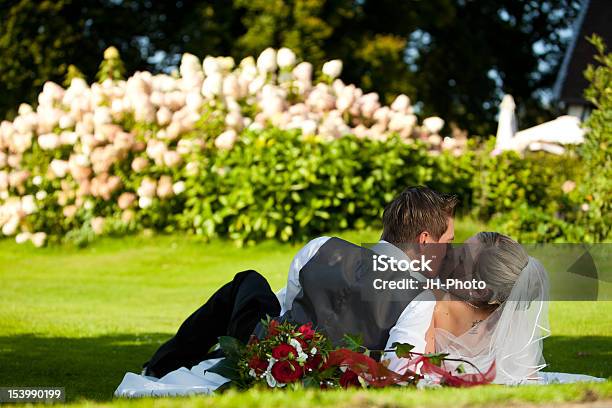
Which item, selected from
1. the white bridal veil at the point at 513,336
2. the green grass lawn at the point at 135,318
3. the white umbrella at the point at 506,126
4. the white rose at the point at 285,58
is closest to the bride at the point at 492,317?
the white bridal veil at the point at 513,336

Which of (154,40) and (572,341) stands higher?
(154,40)

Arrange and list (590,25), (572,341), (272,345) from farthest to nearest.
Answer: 1. (590,25)
2. (572,341)
3. (272,345)

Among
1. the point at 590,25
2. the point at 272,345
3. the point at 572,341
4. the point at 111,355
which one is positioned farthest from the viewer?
the point at 590,25

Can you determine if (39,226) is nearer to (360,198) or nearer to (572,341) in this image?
(360,198)

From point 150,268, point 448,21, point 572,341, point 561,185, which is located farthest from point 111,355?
point 448,21

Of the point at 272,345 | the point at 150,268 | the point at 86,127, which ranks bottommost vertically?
the point at 150,268

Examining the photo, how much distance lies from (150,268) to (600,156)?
19.0ft

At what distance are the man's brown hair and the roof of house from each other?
15.1m

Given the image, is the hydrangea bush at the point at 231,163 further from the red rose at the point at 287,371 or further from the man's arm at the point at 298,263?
the red rose at the point at 287,371

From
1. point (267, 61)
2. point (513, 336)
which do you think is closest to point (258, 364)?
point (513, 336)

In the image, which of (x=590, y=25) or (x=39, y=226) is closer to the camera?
(x=39, y=226)

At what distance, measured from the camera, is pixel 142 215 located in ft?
45.7

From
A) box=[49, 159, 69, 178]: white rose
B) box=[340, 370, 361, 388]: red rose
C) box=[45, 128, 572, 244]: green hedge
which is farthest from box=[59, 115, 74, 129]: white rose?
box=[340, 370, 361, 388]: red rose

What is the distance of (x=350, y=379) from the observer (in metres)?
4.40
